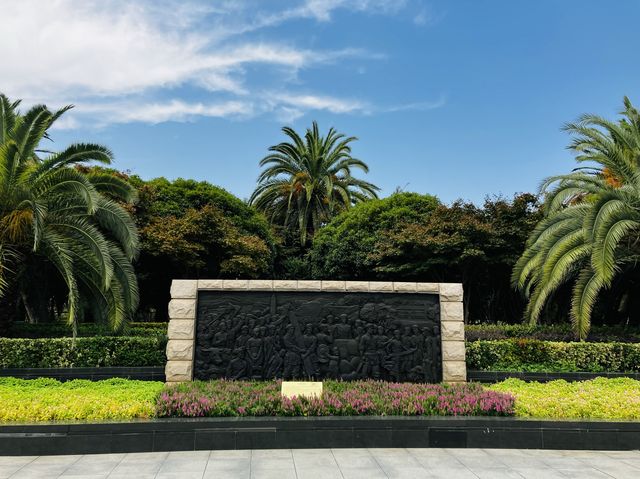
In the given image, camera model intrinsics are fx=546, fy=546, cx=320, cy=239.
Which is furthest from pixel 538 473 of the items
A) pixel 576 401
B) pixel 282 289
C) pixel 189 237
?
pixel 189 237

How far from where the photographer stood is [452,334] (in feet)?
36.0

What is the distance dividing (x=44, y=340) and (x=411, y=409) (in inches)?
327

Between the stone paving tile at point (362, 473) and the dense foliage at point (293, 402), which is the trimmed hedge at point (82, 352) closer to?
the dense foliage at point (293, 402)

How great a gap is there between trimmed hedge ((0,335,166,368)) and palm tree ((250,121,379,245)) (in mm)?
19528

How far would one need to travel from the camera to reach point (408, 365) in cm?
1070

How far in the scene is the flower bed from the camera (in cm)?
814

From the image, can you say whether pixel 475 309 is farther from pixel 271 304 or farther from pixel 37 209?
pixel 37 209

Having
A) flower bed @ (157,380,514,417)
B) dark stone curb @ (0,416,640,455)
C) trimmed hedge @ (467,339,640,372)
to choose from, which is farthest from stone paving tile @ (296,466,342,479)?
trimmed hedge @ (467,339,640,372)

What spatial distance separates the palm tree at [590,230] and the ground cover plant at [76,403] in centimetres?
972

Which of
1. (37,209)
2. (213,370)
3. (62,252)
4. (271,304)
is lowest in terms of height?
(213,370)

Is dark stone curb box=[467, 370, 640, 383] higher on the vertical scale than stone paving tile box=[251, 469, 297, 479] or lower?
higher

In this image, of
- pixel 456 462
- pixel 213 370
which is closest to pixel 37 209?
pixel 213 370

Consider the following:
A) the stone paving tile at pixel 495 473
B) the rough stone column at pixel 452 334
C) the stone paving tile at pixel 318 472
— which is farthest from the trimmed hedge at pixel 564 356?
the stone paving tile at pixel 318 472

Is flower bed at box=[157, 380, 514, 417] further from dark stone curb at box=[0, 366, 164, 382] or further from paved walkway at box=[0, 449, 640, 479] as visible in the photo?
dark stone curb at box=[0, 366, 164, 382]
